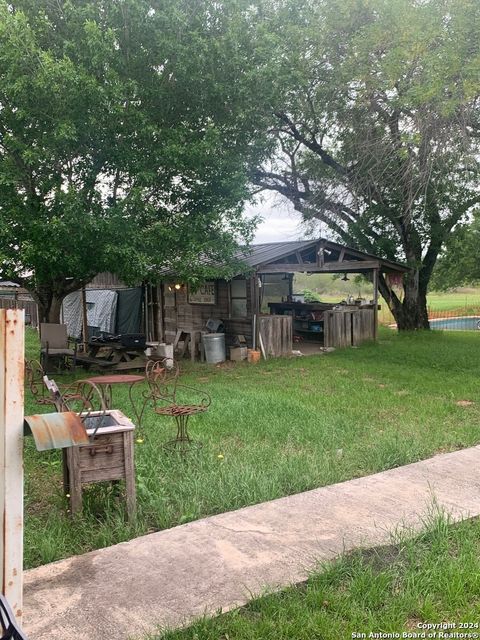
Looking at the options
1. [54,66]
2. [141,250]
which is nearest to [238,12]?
[54,66]

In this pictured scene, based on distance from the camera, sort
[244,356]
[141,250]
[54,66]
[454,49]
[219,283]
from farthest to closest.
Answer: [219,283]
[244,356]
[141,250]
[454,49]
[54,66]

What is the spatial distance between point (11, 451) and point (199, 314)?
1263 centimetres

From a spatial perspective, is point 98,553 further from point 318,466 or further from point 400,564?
point 318,466

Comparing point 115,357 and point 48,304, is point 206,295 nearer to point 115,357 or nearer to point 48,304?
point 115,357

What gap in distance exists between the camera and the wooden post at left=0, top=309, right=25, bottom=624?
5.85 ft

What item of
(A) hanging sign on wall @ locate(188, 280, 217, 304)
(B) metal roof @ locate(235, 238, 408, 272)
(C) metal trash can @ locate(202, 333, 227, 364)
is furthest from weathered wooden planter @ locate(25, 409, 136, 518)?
(A) hanging sign on wall @ locate(188, 280, 217, 304)

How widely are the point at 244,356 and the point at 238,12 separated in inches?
277

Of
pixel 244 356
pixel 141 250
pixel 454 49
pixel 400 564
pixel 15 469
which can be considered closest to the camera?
pixel 15 469

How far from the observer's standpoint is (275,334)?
1284 centimetres

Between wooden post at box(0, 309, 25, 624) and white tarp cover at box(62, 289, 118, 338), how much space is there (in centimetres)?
1558

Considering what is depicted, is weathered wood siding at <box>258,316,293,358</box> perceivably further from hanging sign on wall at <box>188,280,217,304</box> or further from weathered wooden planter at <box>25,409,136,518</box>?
weathered wooden planter at <box>25,409,136,518</box>

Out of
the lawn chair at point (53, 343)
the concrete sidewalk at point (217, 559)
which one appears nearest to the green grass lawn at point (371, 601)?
the concrete sidewalk at point (217, 559)

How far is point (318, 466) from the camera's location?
4508mm

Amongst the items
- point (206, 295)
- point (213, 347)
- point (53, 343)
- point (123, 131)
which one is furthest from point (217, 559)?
point (206, 295)
